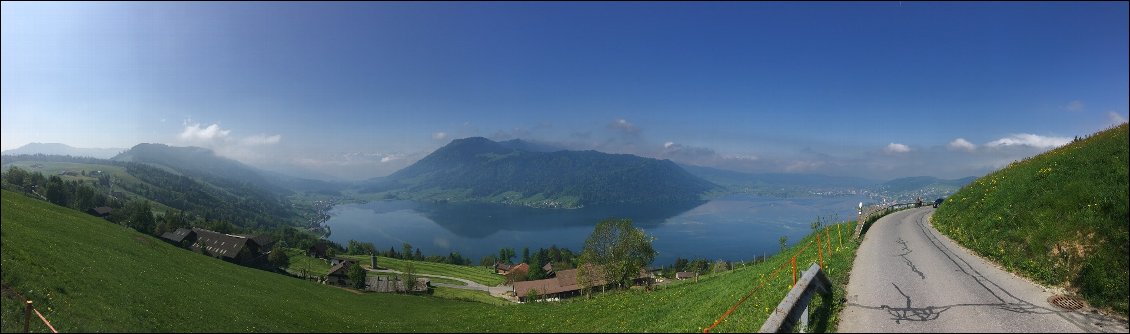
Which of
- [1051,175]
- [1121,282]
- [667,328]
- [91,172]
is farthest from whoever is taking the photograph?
[91,172]

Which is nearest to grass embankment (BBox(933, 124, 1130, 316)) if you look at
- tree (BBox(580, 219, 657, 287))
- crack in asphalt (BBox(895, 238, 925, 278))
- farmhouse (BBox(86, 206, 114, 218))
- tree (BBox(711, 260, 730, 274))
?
crack in asphalt (BBox(895, 238, 925, 278))

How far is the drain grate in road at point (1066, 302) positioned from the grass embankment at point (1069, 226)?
23 centimetres

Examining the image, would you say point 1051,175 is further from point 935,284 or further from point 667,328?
point 667,328

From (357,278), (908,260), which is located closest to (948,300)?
(908,260)

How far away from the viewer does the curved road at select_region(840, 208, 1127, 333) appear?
868cm

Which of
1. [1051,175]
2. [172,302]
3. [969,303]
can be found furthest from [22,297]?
[1051,175]

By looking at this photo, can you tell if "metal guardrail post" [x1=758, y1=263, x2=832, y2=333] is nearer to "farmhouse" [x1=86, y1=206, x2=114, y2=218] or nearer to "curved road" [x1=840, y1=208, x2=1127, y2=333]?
"curved road" [x1=840, y1=208, x2=1127, y2=333]

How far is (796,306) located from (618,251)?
33.1 m

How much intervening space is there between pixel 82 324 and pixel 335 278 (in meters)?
80.8

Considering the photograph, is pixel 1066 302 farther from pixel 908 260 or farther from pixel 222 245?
pixel 222 245

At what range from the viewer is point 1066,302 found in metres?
10.1

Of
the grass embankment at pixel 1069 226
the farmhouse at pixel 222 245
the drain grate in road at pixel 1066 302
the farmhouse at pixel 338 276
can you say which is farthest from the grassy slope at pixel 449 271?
the drain grate in road at pixel 1066 302

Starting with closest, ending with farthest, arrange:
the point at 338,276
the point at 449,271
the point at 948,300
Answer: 1. the point at 948,300
2. the point at 338,276
3. the point at 449,271

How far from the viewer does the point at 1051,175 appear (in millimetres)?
16562
